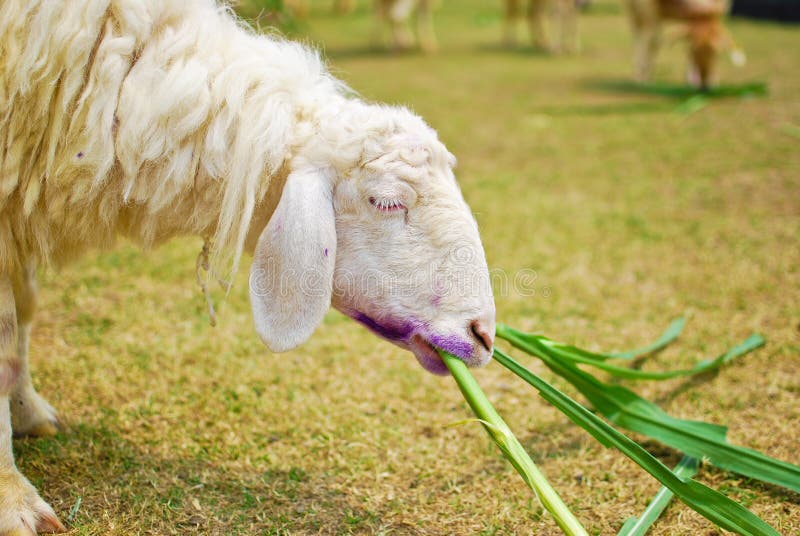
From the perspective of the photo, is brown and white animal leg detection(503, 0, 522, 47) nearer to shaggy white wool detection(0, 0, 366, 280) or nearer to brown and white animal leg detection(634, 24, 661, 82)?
brown and white animal leg detection(634, 24, 661, 82)

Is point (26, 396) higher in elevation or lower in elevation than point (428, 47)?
higher

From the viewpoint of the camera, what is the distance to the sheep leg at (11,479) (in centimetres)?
192

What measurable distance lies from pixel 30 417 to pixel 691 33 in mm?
8480

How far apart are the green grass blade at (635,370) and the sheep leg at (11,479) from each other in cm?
153

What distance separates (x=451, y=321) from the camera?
196 cm

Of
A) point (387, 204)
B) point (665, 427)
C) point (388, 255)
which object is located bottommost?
point (665, 427)

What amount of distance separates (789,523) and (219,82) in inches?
79.3

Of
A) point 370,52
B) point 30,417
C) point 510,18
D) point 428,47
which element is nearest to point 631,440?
point 30,417

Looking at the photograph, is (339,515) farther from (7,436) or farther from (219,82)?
(219,82)

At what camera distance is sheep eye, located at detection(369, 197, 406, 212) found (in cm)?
197

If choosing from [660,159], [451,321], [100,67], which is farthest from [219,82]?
[660,159]

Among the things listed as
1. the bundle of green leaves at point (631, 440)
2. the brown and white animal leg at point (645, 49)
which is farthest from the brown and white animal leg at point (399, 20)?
the bundle of green leaves at point (631, 440)

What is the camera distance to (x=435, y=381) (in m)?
3.03

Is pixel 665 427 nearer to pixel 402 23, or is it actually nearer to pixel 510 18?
pixel 402 23
